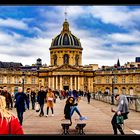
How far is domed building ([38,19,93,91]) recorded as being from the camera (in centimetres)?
10919

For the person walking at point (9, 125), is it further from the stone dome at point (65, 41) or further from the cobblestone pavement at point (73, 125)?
the stone dome at point (65, 41)

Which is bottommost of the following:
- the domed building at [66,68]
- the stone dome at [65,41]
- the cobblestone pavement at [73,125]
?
the cobblestone pavement at [73,125]

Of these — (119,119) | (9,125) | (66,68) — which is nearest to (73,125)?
(119,119)

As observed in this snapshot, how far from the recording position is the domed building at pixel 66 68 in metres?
109

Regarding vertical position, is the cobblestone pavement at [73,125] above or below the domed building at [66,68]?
below

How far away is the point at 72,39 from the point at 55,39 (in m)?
4.76

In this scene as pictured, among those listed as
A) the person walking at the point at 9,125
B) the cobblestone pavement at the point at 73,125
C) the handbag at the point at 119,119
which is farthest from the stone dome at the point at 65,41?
the person walking at the point at 9,125

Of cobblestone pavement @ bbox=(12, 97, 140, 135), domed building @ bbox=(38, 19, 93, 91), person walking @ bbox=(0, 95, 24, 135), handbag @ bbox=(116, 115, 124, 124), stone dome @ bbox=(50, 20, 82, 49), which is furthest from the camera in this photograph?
stone dome @ bbox=(50, 20, 82, 49)

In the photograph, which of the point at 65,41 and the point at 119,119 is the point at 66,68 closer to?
the point at 65,41

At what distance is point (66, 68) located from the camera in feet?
355

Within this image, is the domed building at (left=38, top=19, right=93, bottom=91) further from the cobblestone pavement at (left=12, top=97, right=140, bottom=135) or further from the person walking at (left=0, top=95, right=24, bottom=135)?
the person walking at (left=0, top=95, right=24, bottom=135)

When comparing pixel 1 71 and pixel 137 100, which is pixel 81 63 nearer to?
pixel 1 71

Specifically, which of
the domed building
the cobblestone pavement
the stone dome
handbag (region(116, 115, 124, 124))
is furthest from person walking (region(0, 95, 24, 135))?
the stone dome
